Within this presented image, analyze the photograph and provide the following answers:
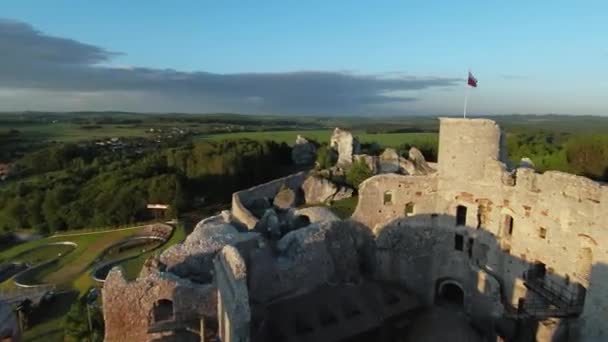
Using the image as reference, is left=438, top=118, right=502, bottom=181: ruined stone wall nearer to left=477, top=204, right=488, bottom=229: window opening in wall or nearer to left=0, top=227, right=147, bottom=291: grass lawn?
left=477, top=204, right=488, bottom=229: window opening in wall

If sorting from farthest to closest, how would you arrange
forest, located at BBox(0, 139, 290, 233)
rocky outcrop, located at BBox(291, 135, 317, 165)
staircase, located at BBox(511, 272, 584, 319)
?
1. rocky outcrop, located at BBox(291, 135, 317, 165)
2. forest, located at BBox(0, 139, 290, 233)
3. staircase, located at BBox(511, 272, 584, 319)

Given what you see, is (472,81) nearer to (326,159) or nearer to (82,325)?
(82,325)

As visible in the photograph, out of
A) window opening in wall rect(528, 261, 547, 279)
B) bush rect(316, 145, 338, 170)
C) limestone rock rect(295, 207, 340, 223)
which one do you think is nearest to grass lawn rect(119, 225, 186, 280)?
limestone rock rect(295, 207, 340, 223)

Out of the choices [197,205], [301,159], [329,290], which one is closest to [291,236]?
[329,290]

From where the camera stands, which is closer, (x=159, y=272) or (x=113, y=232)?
(x=159, y=272)

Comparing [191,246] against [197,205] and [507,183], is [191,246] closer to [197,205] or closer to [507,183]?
[507,183]

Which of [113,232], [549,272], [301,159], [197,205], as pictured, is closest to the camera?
[549,272]

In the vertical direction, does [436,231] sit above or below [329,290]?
above
